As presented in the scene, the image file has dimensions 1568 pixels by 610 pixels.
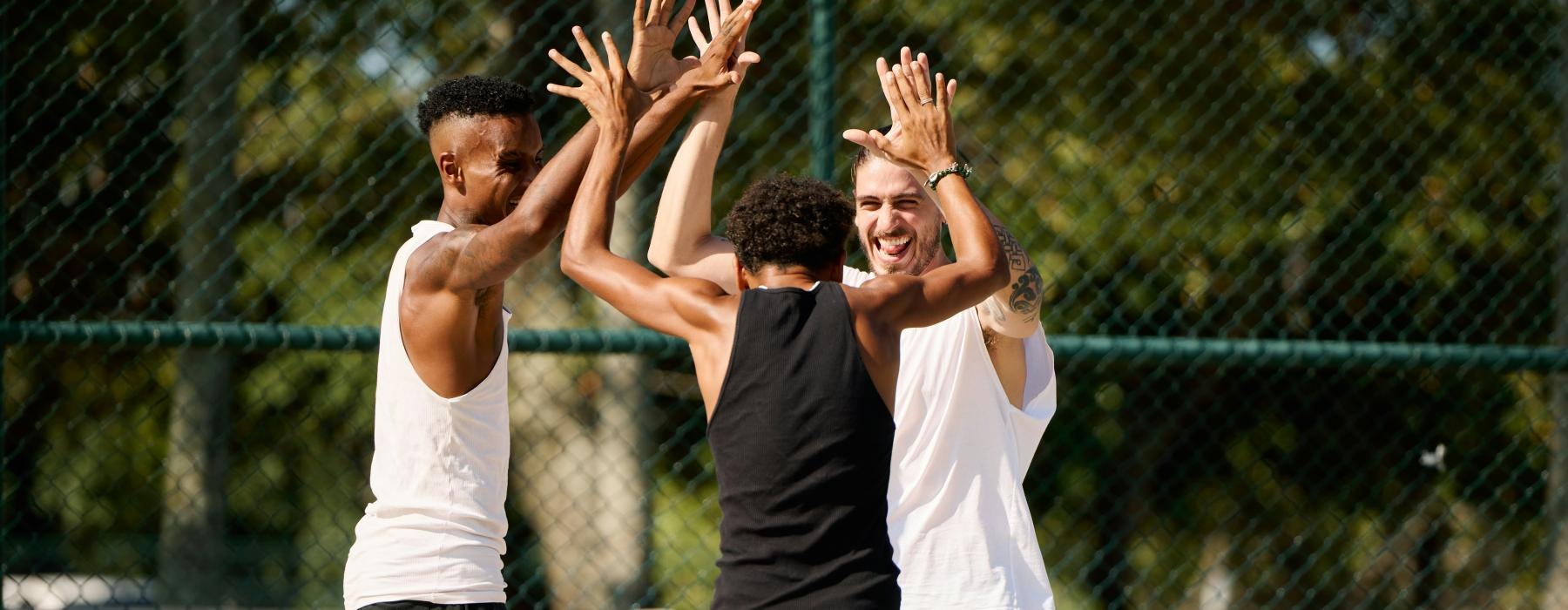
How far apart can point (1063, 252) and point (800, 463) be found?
4.47m

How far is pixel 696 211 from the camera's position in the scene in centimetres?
333

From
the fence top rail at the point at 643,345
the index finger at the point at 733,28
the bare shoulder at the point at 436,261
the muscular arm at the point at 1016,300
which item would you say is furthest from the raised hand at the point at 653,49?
the fence top rail at the point at 643,345

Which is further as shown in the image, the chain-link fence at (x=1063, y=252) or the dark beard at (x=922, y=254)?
the chain-link fence at (x=1063, y=252)

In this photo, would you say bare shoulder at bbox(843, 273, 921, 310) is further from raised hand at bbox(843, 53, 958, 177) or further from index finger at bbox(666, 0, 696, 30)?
index finger at bbox(666, 0, 696, 30)

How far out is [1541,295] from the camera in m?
6.80

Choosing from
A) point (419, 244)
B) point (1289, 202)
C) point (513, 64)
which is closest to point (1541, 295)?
point (1289, 202)

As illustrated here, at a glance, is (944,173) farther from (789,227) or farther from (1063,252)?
(1063,252)

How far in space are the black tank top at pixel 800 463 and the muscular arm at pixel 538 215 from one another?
40cm

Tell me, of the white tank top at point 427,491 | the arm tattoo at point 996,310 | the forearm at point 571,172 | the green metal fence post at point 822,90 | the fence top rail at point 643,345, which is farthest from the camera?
Result: the green metal fence post at point 822,90

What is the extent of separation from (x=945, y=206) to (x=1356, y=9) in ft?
17.1

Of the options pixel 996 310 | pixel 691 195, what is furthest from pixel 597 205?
pixel 996 310

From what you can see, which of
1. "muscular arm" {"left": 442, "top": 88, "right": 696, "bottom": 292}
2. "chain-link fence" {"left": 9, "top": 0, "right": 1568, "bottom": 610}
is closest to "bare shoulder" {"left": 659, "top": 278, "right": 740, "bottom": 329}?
"muscular arm" {"left": 442, "top": 88, "right": 696, "bottom": 292}

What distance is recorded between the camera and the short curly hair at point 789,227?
2580 mm

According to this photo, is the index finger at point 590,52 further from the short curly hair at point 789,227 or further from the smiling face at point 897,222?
the smiling face at point 897,222
